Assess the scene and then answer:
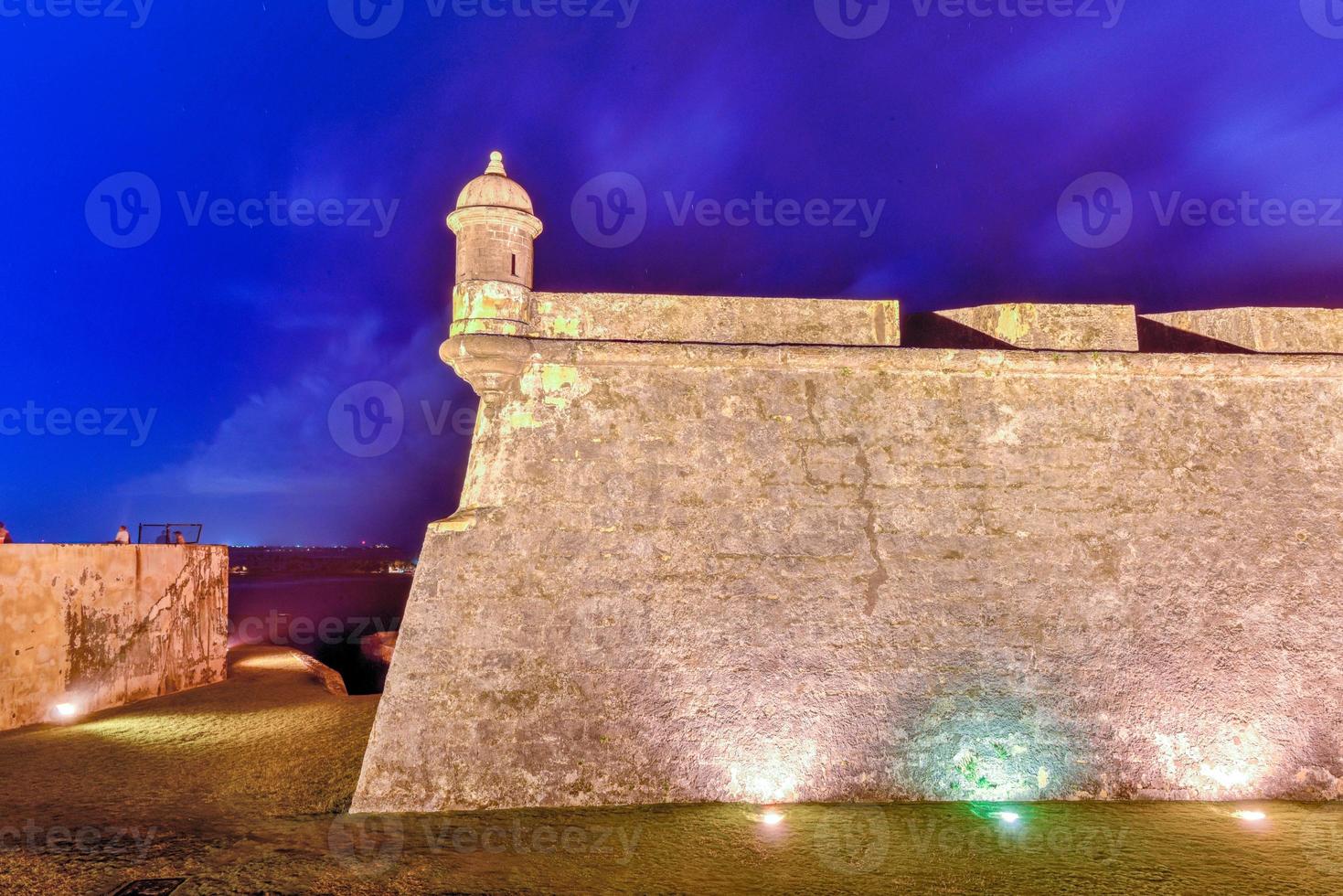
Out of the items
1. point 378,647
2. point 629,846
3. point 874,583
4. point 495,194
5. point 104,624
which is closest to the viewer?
point 629,846

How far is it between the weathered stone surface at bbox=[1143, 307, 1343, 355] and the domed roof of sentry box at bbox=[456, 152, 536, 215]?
23.1 ft

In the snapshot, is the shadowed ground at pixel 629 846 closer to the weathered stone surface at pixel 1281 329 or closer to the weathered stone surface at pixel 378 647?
the weathered stone surface at pixel 1281 329

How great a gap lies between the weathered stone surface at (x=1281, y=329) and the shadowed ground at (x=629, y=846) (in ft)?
13.9

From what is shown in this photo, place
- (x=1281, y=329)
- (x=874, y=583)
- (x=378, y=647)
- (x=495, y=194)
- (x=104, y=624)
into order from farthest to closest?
(x=378, y=647), (x=104, y=624), (x=1281, y=329), (x=495, y=194), (x=874, y=583)

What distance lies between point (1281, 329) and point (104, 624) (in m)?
15.3

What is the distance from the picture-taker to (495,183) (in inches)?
267

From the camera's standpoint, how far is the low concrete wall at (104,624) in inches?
373

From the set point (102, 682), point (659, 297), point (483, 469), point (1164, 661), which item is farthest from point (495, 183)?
point (102, 682)

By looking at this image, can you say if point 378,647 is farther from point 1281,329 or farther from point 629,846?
point 1281,329

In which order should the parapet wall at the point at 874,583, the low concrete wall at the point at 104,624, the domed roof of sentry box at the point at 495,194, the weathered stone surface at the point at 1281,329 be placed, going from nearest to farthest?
the parapet wall at the point at 874,583 < the domed roof of sentry box at the point at 495,194 < the weathered stone surface at the point at 1281,329 < the low concrete wall at the point at 104,624

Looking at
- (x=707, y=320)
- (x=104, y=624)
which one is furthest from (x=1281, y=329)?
(x=104, y=624)

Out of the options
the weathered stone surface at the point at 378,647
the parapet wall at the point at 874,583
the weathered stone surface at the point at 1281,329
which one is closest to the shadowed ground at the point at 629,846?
the parapet wall at the point at 874,583

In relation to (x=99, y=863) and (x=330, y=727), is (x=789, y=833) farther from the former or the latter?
(x=330, y=727)

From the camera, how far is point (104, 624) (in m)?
10.7
